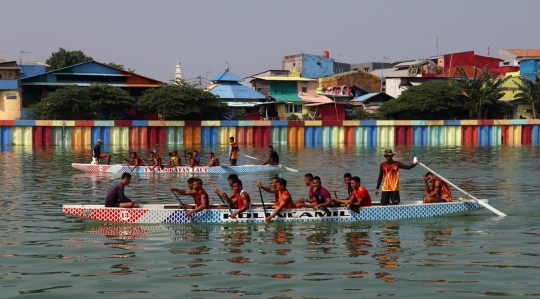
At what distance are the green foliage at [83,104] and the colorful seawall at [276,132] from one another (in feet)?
18.6

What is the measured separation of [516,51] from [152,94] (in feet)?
191

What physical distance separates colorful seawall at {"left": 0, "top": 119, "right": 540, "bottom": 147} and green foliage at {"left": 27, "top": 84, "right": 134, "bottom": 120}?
5.67m

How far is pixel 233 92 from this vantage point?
253 ft

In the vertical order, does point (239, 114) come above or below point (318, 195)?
above

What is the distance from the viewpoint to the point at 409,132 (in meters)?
65.6

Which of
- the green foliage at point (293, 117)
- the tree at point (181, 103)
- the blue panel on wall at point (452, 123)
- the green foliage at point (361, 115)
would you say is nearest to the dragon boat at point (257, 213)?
the tree at point (181, 103)

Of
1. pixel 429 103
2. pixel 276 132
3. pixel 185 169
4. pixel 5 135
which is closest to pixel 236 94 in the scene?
pixel 276 132

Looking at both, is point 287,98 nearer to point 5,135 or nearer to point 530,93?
point 530,93

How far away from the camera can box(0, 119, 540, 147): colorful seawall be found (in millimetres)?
58469

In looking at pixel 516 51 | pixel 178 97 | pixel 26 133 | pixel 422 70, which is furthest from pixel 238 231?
pixel 516 51

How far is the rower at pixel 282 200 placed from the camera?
18.5 metres

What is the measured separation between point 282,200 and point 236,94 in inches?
2321

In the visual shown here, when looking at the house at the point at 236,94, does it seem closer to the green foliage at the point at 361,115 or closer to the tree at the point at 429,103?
the green foliage at the point at 361,115

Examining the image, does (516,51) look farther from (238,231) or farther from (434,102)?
(238,231)
